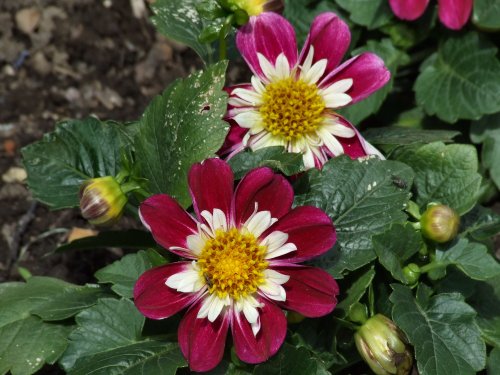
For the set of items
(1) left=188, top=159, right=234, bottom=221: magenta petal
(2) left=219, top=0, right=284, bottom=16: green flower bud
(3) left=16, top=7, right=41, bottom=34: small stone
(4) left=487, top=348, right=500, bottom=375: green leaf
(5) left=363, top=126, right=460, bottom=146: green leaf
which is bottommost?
(4) left=487, top=348, right=500, bottom=375: green leaf

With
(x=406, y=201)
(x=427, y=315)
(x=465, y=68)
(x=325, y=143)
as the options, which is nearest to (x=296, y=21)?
(x=465, y=68)

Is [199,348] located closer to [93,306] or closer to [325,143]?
[93,306]

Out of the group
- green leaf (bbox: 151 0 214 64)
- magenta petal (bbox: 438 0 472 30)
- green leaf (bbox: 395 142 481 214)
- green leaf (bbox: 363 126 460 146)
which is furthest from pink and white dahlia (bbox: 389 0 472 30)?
green leaf (bbox: 151 0 214 64)

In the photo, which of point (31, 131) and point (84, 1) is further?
point (84, 1)

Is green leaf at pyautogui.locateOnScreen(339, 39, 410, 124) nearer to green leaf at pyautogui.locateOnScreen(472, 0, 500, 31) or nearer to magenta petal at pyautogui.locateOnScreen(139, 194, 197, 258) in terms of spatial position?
green leaf at pyautogui.locateOnScreen(472, 0, 500, 31)

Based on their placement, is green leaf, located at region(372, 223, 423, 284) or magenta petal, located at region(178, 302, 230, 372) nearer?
magenta petal, located at region(178, 302, 230, 372)

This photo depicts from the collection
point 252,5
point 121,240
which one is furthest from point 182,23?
point 121,240
